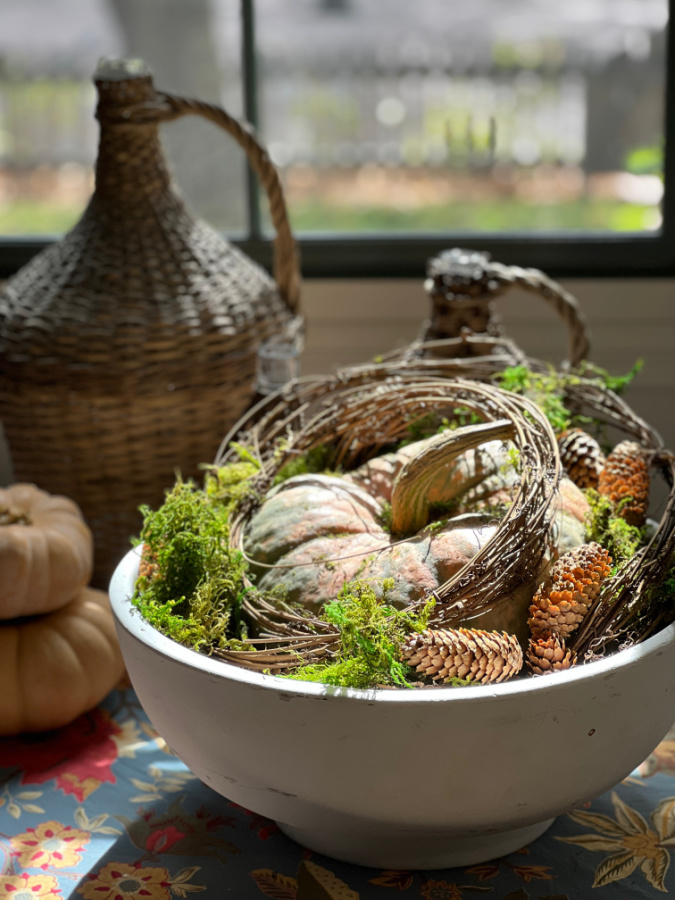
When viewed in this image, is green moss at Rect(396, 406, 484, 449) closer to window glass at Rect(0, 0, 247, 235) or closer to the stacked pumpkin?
the stacked pumpkin

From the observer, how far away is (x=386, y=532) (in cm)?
76

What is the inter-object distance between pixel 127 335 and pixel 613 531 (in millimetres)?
647

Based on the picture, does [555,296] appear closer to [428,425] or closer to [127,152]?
[428,425]

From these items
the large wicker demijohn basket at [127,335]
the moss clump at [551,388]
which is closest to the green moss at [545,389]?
the moss clump at [551,388]

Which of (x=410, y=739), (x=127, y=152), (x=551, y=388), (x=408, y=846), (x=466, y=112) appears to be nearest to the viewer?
(x=410, y=739)

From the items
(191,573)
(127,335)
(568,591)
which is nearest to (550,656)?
(568,591)

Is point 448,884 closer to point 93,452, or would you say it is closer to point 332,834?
point 332,834

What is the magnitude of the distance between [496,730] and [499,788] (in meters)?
0.05

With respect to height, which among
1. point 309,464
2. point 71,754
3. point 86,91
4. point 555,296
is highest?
point 86,91

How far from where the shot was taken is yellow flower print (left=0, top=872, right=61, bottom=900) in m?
0.70

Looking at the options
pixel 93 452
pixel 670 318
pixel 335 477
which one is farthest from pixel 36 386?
pixel 670 318

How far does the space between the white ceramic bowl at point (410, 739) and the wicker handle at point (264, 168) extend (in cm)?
76

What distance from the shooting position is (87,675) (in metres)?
0.94

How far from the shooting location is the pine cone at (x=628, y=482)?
2.55 feet
